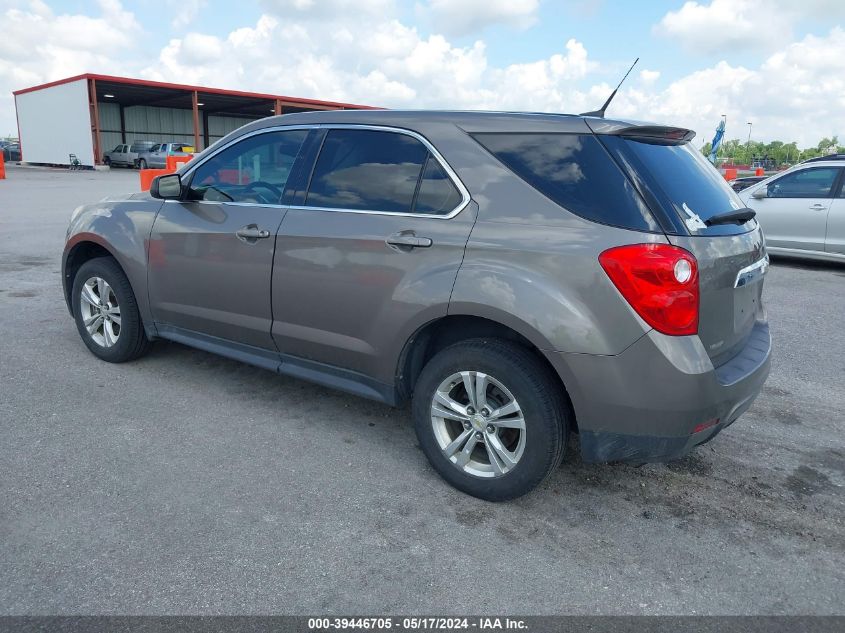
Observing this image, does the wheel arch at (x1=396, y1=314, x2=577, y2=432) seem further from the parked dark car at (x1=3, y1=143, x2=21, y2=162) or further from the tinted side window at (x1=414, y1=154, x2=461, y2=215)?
the parked dark car at (x1=3, y1=143, x2=21, y2=162)

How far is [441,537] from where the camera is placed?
9.45 ft

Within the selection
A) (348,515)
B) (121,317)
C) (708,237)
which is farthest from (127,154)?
(708,237)

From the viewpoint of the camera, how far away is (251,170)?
4.10 metres

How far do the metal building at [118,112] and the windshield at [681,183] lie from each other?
32574 mm

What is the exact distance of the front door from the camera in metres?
3.85

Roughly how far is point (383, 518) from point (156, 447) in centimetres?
137

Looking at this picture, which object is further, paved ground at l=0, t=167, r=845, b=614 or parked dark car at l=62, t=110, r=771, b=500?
parked dark car at l=62, t=110, r=771, b=500

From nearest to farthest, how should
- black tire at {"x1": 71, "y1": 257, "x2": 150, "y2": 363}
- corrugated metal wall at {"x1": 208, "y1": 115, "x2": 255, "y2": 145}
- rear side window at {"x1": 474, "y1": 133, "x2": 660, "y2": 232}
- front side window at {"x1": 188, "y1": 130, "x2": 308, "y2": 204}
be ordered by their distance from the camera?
rear side window at {"x1": 474, "y1": 133, "x2": 660, "y2": 232}, front side window at {"x1": 188, "y1": 130, "x2": 308, "y2": 204}, black tire at {"x1": 71, "y1": 257, "x2": 150, "y2": 363}, corrugated metal wall at {"x1": 208, "y1": 115, "x2": 255, "y2": 145}

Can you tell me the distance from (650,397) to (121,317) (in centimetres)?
359

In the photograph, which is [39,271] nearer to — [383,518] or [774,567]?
[383,518]

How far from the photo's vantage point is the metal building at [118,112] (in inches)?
1547

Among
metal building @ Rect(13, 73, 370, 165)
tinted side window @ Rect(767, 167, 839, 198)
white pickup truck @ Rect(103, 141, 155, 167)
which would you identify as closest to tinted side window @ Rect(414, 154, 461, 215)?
tinted side window @ Rect(767, 167, 839, 198)

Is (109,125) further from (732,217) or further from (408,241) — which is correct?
(732,217)

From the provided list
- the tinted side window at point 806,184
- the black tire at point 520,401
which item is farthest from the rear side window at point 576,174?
the tinted side window at point 806,184
